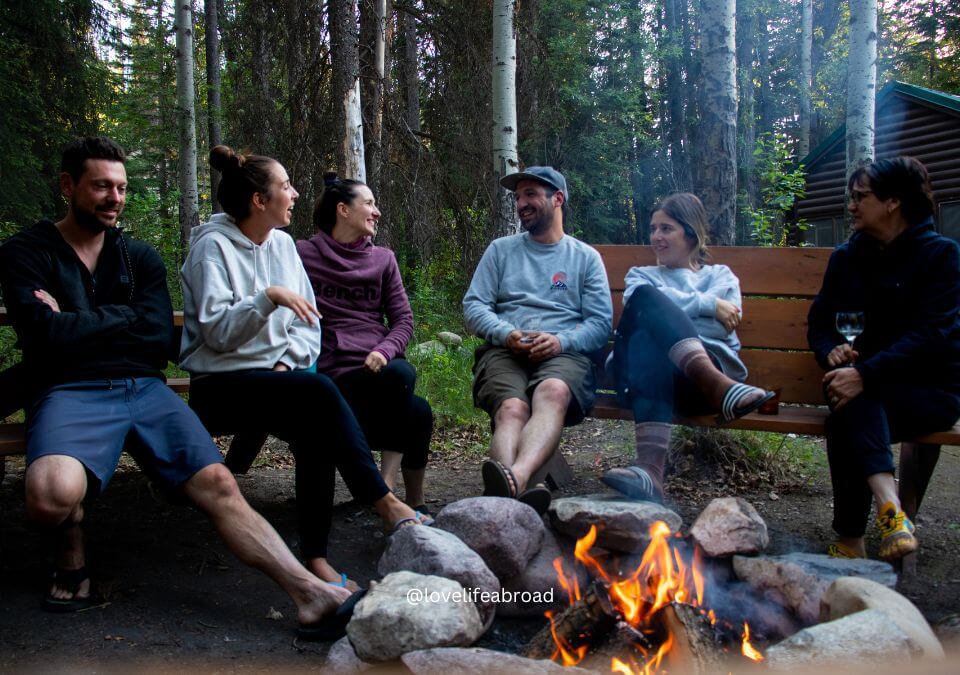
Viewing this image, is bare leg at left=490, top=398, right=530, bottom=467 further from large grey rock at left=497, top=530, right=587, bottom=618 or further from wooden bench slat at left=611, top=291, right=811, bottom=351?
wooden bench slat at left=611, top=291, right=811, bottom=351

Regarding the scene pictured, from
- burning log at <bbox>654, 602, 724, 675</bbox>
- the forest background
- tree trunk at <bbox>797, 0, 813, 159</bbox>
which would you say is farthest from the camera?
tree trunk at <bbox>797, 0, 813, 159</bbox>

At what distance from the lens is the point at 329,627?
2564 mm

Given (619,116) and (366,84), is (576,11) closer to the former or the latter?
(619,116)

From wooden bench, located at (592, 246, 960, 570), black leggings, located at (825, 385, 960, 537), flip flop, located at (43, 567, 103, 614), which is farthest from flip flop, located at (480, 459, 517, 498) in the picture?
flip flop, located at (43, 567, 103, 614)

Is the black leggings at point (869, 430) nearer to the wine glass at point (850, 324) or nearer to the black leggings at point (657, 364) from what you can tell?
the wine glass at point (850, 324)

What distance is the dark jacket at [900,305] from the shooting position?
3201 millimetres

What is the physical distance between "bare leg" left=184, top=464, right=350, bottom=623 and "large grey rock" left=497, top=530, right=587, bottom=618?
635 mm

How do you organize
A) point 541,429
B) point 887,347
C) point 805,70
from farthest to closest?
point 805,70 < point 887,347 < point 541,429

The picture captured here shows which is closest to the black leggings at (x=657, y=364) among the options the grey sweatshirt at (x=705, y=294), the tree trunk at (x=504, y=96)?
the grey sweatshirt at (x=705, y=294)

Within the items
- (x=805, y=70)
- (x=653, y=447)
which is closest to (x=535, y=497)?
(x=653, y=447)

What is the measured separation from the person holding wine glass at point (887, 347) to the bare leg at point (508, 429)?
1.36 metres

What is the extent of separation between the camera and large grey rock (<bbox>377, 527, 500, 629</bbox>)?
259 cm

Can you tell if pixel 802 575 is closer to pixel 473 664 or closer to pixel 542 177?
pixel 473 664

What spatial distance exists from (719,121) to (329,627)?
4.51m
